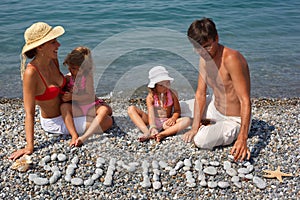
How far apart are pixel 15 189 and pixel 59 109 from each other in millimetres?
1413

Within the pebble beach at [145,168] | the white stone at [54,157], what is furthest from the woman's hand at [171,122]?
the white stone at [54,157]

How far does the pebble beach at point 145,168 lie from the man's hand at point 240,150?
0.09 metres

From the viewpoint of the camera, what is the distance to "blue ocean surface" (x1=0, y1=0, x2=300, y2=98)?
871cm

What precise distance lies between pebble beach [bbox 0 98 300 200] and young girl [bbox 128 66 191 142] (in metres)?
0.17

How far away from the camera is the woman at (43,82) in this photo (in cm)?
441

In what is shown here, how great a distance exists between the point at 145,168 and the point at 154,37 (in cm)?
828

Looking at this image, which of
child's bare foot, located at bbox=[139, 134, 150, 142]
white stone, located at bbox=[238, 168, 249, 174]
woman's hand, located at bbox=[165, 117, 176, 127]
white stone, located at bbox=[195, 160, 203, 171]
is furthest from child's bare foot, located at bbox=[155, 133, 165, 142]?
white stone, located at bbox=[238, 168, 249, 174]

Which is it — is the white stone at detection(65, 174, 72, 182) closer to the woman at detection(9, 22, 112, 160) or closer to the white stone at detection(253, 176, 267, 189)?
the woman at detection(9, 22, 112, 160)

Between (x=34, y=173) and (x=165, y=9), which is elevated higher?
(x=165, y=9)

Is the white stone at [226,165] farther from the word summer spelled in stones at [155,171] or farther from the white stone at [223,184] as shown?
the white stone at [223,184]

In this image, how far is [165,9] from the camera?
1518 cm

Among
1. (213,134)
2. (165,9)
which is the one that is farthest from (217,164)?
(165,9)

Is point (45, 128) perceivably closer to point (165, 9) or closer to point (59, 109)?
point (59, 109)

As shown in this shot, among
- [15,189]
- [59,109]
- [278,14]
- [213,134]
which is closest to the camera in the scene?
[15,189]
